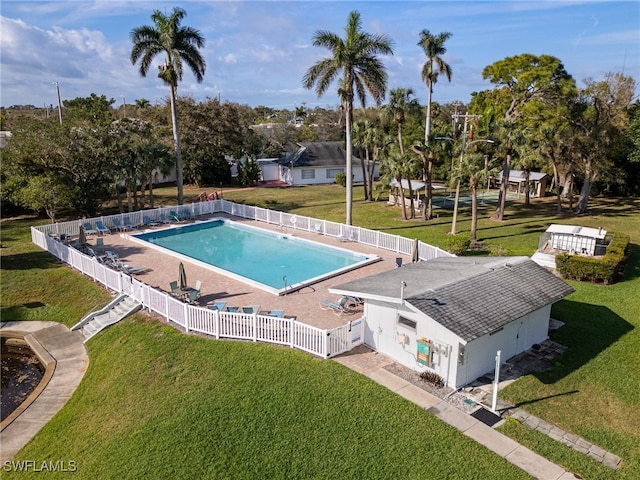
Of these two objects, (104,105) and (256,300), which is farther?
(104,105)

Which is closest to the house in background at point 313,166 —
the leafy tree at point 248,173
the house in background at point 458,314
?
the leafy tree at point 248,173

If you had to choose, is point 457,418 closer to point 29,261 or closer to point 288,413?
point 288,413

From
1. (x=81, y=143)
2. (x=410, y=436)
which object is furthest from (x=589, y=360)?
(x=81, y=143)

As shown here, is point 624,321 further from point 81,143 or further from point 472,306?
point 81,143

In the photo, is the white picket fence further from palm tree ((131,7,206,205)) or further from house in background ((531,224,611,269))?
palm tree ((131,7,206,205))

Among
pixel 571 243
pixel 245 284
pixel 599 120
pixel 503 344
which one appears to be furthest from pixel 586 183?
pixel 245 284

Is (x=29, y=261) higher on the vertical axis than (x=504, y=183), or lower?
lower

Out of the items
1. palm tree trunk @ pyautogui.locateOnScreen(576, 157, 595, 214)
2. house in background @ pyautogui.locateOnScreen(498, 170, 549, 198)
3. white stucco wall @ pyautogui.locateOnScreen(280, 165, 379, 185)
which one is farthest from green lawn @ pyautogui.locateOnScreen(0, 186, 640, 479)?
white stucco wall @ pyautogui.locateOnScreen(280, 165, 379, 185)
